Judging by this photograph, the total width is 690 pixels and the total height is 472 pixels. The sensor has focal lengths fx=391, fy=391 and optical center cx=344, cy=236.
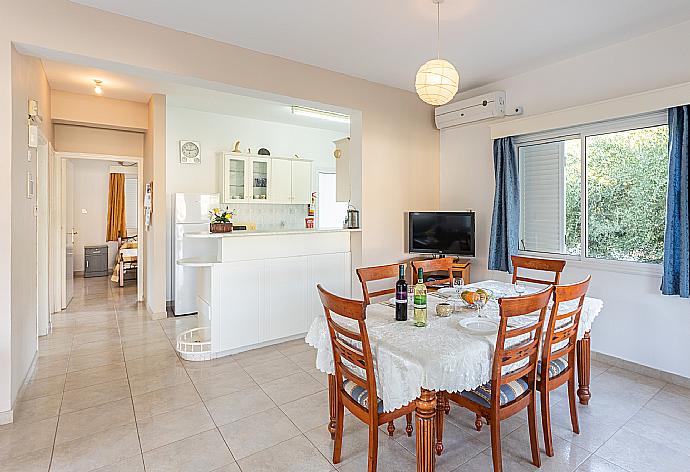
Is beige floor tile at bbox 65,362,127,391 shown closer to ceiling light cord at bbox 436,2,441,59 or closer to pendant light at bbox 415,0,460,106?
pendant light at bbox 415,0,460,106

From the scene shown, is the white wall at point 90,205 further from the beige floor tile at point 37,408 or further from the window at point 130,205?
the beige floor tile at point 37,408

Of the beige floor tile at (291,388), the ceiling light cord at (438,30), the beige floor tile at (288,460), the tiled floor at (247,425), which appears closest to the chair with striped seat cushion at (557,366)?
the tiled floor at (247,425)

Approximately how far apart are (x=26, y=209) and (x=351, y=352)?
111 inches

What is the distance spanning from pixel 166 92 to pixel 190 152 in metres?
1.00

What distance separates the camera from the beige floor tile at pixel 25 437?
7.28ft

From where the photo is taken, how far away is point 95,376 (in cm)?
326

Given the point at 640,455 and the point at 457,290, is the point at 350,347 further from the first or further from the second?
the point at 640,455

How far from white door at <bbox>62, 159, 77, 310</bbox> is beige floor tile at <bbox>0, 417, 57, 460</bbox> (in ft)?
11.8

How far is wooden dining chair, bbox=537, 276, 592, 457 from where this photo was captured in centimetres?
205

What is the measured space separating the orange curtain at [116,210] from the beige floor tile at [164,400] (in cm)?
701

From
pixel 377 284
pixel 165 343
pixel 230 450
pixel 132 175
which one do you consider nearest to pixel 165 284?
pixel 165 343

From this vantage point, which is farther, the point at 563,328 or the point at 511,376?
the point at 563,328

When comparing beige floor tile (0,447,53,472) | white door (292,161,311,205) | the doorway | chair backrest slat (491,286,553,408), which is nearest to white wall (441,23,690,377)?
chair backrest slat (491,286,553,408)

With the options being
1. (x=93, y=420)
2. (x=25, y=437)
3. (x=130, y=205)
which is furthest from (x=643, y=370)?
(x=130, y=205)
